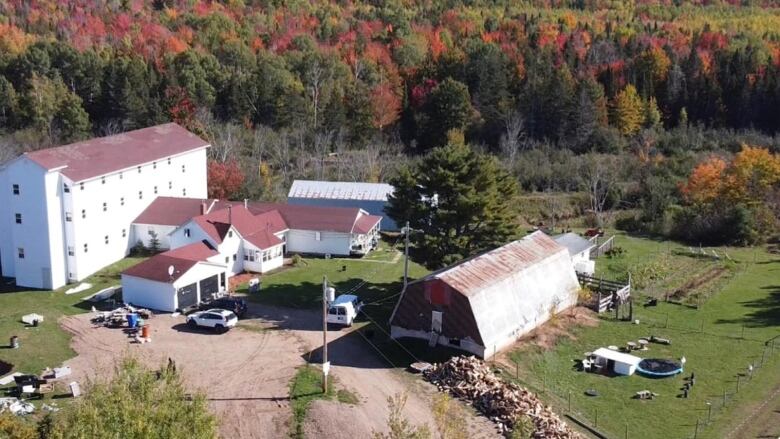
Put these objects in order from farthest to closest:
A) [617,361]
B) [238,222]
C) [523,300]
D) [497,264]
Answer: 1. [238,222]
2. [497,264]
3. [523,300]
4. [617,361]

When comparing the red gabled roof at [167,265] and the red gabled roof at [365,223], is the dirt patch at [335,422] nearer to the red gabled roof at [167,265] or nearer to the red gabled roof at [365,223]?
the red gabled roof at [167,265]

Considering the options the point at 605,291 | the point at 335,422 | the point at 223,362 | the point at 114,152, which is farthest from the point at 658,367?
the point at 114,152

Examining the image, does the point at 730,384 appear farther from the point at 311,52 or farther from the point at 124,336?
the point at 311,52

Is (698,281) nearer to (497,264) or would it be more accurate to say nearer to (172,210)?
(497,264)

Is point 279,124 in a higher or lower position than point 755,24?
lower

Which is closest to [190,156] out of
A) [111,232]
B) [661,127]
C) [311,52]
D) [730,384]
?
[111,232]

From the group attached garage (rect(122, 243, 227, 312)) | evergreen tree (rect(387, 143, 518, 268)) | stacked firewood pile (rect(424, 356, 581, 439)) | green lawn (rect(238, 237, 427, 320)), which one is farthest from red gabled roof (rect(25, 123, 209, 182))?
stacked firewood pile (rect(424, 356, 581, 439))

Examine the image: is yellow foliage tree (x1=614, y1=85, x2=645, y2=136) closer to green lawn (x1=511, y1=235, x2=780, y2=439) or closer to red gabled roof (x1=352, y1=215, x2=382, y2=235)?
green lawn (x1=511, y1=235, x2=780, y2=439)
